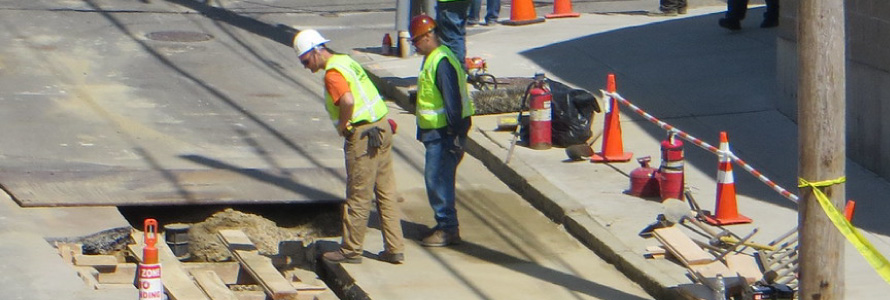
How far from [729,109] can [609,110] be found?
2286 millimetres

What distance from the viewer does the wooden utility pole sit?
23.0ft

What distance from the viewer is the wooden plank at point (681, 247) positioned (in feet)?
29.1

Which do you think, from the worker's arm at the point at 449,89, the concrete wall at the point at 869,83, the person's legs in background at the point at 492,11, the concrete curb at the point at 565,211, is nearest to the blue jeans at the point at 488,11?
the person's legs in background at the point at 492,11

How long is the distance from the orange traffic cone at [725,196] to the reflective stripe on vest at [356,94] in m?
2.55

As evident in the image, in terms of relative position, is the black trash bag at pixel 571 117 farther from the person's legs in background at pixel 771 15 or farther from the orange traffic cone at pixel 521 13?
the orange traffic cone at pixel 521 13

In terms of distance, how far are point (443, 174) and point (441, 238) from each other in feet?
1.64

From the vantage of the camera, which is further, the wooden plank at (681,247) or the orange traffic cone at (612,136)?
the orange traffic cone at (612,136)

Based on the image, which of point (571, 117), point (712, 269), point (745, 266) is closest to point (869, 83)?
point (571, 117)

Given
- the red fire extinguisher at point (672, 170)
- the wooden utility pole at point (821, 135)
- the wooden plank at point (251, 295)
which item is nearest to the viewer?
the wooden utility pole at point (821, 135)

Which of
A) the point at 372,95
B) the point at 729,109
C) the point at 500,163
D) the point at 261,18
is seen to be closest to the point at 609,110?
the point at 500,163

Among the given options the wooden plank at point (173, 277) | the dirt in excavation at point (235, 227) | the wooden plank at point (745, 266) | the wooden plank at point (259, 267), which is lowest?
the dirt in excavation at point (235, 227)

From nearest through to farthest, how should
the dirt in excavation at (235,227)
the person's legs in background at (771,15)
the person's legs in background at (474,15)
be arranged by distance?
the dirt in excavation at (235,227), the person's legs in background at (771,15), the person's legs in background at (474,15)

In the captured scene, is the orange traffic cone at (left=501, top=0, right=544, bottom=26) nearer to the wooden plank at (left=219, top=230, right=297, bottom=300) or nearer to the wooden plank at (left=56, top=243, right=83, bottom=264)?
the wooden plank at (left=219, top=230, right=297, bottom=300)

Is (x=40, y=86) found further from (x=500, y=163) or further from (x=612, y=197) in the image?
(x=612, y=197)
